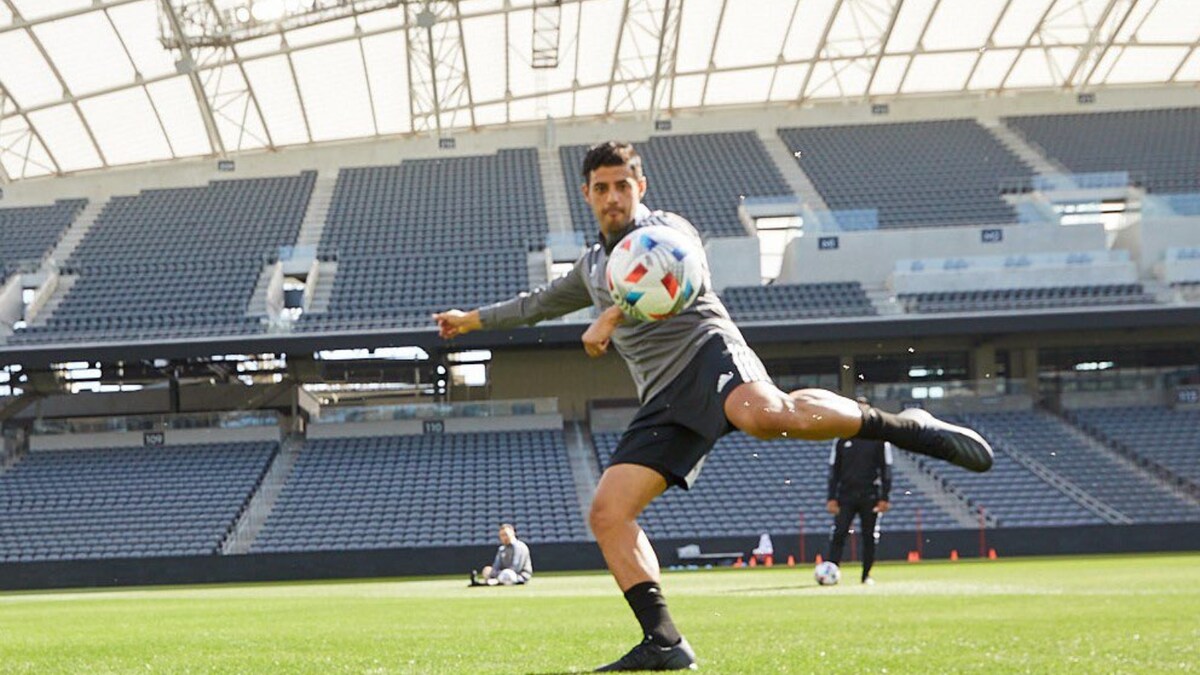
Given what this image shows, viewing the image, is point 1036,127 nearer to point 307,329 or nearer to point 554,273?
Answer: point 554,273

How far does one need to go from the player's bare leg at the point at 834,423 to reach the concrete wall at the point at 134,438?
110ft

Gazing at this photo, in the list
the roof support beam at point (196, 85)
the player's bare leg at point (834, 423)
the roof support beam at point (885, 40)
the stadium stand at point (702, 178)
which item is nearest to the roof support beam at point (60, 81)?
the roof support beam at point (196, 85)

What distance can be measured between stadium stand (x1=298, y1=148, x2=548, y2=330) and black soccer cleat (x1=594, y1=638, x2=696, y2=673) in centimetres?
3220

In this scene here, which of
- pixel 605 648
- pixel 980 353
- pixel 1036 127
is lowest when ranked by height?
pixel 605 648

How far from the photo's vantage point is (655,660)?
5.95 metres

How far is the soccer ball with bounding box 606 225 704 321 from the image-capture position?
6000mm

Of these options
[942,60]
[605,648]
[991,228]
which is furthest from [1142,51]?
[605,648]

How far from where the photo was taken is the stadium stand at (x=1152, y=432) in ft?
112

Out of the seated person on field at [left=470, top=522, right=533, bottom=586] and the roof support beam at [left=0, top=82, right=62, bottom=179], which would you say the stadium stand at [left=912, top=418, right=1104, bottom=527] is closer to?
the seated person on field at [left=470, top=522, right=533, bottom=586]

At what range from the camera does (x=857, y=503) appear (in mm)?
15086

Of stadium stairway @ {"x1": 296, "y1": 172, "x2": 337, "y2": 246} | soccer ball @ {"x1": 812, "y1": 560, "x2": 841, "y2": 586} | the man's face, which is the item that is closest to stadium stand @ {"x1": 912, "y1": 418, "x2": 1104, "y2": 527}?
soccer ball @ {"x1": 812, "y1": 560, "x2": 841, "y2": 586}

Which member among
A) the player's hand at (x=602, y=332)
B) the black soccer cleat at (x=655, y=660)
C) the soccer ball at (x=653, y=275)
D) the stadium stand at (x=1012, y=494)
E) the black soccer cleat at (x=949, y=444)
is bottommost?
the black soccer cleat at (x=655, y=660)

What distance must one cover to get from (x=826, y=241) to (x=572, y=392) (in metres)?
8.00

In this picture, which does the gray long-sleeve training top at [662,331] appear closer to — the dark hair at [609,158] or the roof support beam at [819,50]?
the dark hair at [609,158]
